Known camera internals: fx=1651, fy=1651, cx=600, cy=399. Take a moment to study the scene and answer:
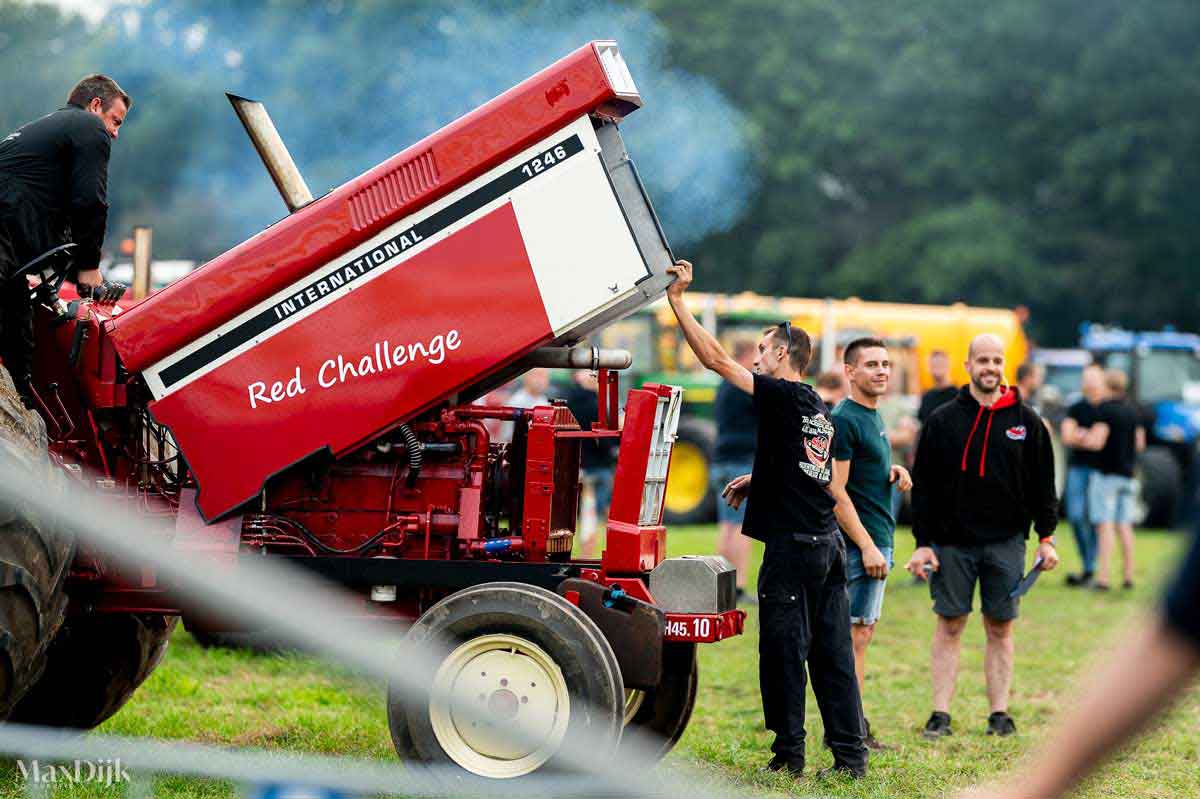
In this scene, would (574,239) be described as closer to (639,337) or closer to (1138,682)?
(1138,682)

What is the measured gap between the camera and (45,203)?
20.2ft

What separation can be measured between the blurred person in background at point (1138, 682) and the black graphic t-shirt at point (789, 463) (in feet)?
14.7

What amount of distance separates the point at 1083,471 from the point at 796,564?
28.1ft

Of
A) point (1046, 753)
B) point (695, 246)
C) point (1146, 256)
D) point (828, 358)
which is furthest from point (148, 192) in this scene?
point (1046, 753)

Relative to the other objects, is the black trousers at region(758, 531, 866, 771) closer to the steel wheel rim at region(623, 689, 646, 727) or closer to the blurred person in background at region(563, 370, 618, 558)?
the steel wheel rim at region(623, 689, 646, 727)

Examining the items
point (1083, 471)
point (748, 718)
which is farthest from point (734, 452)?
point (748, 718)

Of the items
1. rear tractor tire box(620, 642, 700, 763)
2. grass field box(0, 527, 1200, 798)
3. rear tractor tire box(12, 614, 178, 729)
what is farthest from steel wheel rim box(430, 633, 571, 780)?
rear tractor tire box(12, 614, 178, 729)

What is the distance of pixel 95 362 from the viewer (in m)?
6.23

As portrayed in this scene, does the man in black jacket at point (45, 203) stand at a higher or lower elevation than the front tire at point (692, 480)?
higher

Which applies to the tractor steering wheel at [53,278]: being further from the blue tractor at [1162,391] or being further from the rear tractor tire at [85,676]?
the blue tractor at [1162,391]

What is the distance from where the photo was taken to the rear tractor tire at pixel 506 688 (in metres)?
5.61

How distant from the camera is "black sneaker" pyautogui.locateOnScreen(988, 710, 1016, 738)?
25.4 feet

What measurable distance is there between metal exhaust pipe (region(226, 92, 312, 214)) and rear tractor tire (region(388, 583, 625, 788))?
1.68 m

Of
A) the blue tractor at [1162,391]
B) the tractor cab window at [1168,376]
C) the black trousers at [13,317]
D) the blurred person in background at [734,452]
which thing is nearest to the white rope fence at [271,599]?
the black trousers at [13,317]
